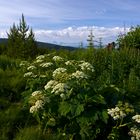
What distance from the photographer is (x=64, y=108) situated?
6238 millimetres

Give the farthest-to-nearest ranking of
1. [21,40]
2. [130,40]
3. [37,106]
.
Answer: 1. [21,40]
2. [130,40]
3. [37,106]

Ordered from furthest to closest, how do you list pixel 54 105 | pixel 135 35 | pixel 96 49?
pixel 135 35 → pixel 96 49 → pixel 54 105

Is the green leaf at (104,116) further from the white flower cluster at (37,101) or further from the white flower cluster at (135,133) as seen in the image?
the white flower cluster at (37,101)

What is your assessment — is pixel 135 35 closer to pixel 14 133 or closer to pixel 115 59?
pixel 115 59

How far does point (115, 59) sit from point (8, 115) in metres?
4.76

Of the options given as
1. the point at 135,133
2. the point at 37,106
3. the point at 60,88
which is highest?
the point at 60,88

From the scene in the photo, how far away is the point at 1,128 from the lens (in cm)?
690

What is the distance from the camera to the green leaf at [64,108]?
6175mm

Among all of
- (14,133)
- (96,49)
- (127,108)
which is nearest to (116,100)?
(127,108)

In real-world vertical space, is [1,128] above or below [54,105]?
below

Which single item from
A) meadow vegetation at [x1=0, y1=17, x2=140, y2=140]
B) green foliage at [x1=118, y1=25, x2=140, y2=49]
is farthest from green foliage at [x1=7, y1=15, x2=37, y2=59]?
meadow vegetation at [x1=0, y1=17, x2=140, y2=140]

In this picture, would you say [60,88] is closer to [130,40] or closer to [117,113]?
[117,113]

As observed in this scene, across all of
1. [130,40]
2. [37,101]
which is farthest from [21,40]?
[37,101]

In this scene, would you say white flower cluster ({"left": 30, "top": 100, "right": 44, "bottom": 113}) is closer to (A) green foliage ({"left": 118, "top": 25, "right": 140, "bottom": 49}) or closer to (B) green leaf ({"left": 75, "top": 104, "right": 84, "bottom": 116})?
(B) green leaf ({"left": 75, "top": 104, "right": 84, "bottom": 116})
